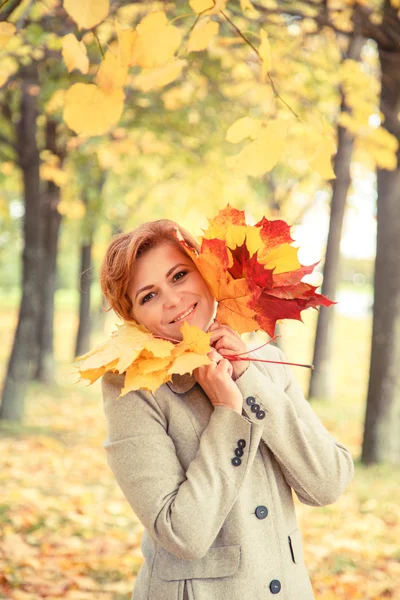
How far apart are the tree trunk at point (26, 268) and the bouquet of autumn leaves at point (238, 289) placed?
221 inches

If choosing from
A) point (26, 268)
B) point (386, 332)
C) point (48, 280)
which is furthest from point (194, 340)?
point (48, 280)

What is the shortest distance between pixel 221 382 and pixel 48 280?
8.39 meters

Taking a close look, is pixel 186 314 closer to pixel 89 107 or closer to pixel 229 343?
pixel 229 343

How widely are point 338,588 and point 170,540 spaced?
7.94 ft

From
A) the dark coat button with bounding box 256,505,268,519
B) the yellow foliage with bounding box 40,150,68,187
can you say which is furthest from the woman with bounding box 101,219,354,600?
the yellow foliage with bounding box 40,150,68,187

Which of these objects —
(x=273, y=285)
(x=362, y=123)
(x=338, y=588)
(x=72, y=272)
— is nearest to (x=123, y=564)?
(x=338, y=588)

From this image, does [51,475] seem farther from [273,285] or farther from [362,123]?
[273,285]

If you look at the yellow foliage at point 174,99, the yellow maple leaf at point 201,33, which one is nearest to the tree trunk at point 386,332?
the yellow foliage at point 174,99

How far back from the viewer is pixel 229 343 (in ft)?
5.29

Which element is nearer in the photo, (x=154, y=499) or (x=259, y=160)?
(x=154, y=499)

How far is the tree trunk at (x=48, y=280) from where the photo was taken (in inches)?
357

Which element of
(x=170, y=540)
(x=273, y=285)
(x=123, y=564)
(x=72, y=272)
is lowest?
(x=72, y=272)

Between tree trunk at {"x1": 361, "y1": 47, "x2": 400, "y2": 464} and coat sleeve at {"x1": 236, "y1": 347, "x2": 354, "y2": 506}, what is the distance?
3711 millimetres

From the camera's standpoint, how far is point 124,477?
61.1 inches
